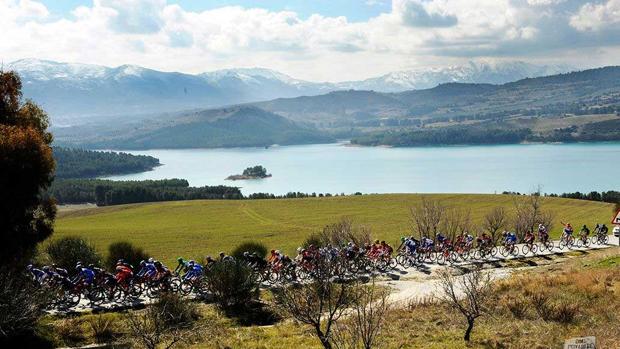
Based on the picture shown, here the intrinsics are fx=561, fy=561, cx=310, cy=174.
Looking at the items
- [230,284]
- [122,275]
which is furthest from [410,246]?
[122,275]

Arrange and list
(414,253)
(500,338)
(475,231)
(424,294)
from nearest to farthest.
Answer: (500,338), (424,294), (414,253), (475,231)

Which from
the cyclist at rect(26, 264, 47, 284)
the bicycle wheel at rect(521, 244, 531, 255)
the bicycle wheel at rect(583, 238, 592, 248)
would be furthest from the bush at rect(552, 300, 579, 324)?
the bicycle wheel at rect(583, 238, 592, 248)

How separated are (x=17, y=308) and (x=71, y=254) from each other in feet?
43.9

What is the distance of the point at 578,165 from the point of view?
613 feet

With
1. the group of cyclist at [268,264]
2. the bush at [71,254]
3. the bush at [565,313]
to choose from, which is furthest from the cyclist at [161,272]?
the bush at [565,313]

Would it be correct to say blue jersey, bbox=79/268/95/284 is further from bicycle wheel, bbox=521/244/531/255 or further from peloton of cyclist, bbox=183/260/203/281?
bicycle wheel, bbox=521/244/531/255

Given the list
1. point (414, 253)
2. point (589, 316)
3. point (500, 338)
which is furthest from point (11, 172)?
point (414, 253)

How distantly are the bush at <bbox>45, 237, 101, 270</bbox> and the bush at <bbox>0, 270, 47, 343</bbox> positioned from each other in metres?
9.56

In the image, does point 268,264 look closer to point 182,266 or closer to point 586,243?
point 182,266

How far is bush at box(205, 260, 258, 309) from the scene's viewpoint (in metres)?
24.9

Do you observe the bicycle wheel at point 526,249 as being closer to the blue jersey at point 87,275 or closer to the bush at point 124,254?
the bush at point 124,254

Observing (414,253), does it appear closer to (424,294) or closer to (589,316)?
(424,294)

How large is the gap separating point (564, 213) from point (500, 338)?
64.4 metres

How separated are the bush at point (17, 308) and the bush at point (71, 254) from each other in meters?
9.56
